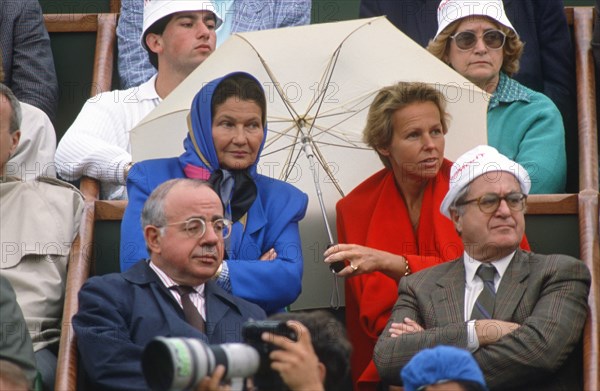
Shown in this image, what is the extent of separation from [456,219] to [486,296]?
0.37 metres

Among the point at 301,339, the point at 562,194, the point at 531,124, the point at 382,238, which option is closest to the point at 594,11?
the point at 531,124

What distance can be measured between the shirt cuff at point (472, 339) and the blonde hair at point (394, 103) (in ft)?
4.04

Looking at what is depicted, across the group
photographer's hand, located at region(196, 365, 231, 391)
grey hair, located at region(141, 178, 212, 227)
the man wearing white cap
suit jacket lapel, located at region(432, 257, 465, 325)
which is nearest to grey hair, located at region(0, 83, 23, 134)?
grey hair, located at region(141, 178, 212, 227)

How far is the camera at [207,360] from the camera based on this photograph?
12.3ft

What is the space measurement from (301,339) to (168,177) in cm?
178

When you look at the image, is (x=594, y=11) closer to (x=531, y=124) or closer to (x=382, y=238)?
(x=531, y=124)

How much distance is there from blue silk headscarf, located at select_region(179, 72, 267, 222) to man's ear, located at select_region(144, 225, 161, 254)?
0.53 m

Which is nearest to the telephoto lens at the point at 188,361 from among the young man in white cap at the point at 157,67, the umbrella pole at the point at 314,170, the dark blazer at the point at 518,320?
the dark blazer at the point at 518,320

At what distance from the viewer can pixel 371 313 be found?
552cm

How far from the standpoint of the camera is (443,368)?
4164mm

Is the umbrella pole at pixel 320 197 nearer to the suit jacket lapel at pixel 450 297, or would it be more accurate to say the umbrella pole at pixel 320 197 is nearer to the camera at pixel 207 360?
the suit jacket lapel at pixel 450 297

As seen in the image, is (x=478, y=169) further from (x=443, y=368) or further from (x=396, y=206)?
(x=443, y=368)

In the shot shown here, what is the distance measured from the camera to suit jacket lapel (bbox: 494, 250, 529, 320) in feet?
16.5

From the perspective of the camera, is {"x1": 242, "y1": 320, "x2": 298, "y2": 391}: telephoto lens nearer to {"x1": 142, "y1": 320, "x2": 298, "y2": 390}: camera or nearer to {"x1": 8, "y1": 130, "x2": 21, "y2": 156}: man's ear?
{"x1": 142, "y1": 320, "x2": 298, "y2": 390}: camera
